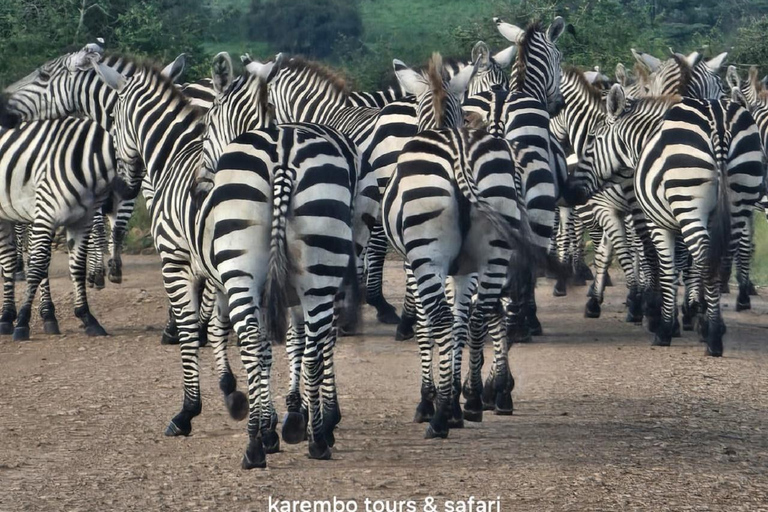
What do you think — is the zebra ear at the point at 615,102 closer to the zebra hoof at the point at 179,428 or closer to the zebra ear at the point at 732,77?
the zebra ear at the point at 732,77

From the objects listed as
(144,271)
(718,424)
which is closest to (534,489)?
(718,424)

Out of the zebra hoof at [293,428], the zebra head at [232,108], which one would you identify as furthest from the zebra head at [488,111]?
the zebra hoof at [293,428]

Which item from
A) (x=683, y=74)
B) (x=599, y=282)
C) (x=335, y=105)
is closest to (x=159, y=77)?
(x=335, y=105)

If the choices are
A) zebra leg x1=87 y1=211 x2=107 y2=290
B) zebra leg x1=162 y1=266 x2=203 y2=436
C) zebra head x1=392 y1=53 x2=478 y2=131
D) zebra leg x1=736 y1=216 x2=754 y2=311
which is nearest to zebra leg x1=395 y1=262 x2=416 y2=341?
zebra head x1=392 y1=53 x2=478 y2=131

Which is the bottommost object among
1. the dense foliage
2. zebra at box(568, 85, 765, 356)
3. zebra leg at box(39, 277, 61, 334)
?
zebra leg at box(39, 277, 61, 334)

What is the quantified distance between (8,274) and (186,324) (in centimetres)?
499

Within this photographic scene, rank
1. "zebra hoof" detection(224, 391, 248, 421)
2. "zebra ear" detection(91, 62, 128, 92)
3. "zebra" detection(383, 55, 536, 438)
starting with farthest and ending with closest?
1. "zebra ear" detection(91, 62, 128, 92)
2. "zebra hoof" detection(224, 391, 248, 421)
3. "zebra" detection(383, 55, 536, 438)

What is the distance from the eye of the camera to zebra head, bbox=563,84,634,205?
10.9 metres

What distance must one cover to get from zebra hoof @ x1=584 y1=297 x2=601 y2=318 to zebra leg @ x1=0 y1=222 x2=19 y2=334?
5568 mm

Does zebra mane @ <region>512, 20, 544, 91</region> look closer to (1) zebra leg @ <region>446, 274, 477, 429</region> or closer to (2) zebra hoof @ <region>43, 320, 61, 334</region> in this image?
(1) zebra leg @ <region>446, 274, 477, 429</region>

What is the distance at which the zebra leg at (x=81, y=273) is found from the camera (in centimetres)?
1095

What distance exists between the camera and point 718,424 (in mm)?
7535

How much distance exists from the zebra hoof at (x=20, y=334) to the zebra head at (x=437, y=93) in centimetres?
439

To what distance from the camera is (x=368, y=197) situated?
7340 millimetres
